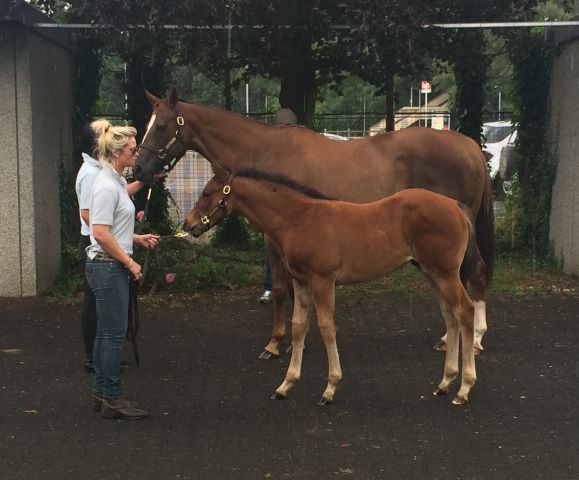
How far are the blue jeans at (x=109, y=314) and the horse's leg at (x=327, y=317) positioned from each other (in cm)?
124

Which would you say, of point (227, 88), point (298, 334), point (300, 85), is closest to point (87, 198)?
point (298, 334)

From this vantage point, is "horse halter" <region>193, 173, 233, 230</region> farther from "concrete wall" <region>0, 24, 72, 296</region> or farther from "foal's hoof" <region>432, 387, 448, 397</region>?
"concrete wall" <region>0, 24, 72, 296</region>

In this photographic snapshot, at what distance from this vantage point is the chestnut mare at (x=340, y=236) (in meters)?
4.73

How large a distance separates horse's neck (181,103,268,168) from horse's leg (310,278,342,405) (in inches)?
77.0

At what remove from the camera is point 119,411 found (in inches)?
181

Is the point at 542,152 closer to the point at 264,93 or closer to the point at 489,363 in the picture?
the point at 489,363

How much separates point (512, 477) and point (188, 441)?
1.85m

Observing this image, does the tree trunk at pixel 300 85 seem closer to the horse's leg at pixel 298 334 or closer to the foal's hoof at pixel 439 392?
the horse's leg at pixel 298 334

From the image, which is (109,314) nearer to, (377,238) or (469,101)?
(377,238)

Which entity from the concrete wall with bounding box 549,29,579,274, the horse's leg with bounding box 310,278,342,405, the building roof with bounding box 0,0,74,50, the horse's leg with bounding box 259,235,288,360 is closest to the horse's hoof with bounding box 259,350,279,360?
the horse's leg with bounding box 259,235,288,360

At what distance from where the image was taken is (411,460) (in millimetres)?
3926

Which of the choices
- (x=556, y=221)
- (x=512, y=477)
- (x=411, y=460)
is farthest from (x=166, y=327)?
(x=556, y=221)

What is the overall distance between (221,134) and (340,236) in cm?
204

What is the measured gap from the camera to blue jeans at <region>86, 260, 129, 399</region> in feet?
14.4
